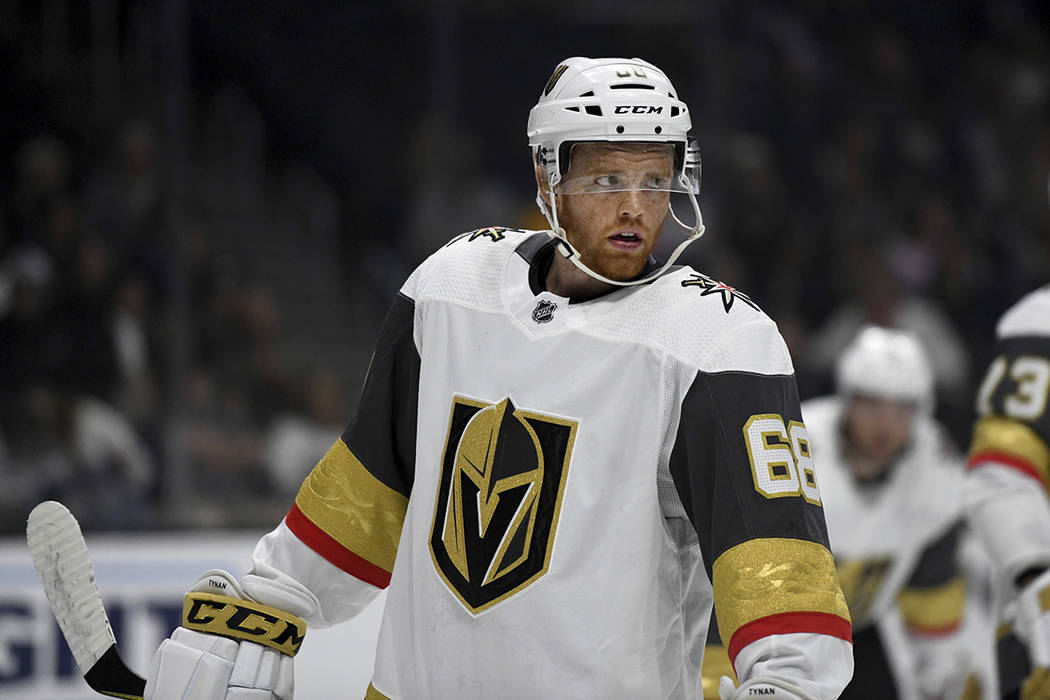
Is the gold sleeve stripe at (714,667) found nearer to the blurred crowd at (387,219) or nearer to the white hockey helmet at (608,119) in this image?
the white hockey helmet at (608,119)

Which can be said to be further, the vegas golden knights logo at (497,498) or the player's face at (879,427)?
the player's face at (879,427)

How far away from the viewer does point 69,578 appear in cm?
212

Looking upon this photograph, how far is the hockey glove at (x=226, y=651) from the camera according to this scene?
2.02 m

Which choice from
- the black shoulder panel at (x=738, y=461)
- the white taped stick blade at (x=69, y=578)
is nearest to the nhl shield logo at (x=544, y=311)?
the black shoulder panel at (x=738, y=461)

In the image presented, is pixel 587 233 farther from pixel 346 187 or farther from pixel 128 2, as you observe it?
pixel 346 187

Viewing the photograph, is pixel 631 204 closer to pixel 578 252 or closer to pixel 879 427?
pixel 578 252

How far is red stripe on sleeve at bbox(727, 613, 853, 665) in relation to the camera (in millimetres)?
1716

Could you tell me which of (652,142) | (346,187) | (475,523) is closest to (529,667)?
(475,523)

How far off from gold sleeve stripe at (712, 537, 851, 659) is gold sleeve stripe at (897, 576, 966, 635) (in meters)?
2.59

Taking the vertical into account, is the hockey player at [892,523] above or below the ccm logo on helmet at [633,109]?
below

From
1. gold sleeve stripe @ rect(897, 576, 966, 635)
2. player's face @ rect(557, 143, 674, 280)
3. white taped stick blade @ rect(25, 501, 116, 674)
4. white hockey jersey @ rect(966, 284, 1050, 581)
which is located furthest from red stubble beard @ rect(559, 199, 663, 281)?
gold sleeve stripe @ rect(897, 576, 966, 635)

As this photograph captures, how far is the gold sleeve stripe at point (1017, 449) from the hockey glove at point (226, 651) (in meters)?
1.75

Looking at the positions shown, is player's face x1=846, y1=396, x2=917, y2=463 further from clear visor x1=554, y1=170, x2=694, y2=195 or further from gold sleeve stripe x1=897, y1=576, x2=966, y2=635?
clear visor x1=554, y1=170, x2=694, y2=195

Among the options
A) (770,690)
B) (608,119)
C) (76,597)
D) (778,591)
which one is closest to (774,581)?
(778,591)
